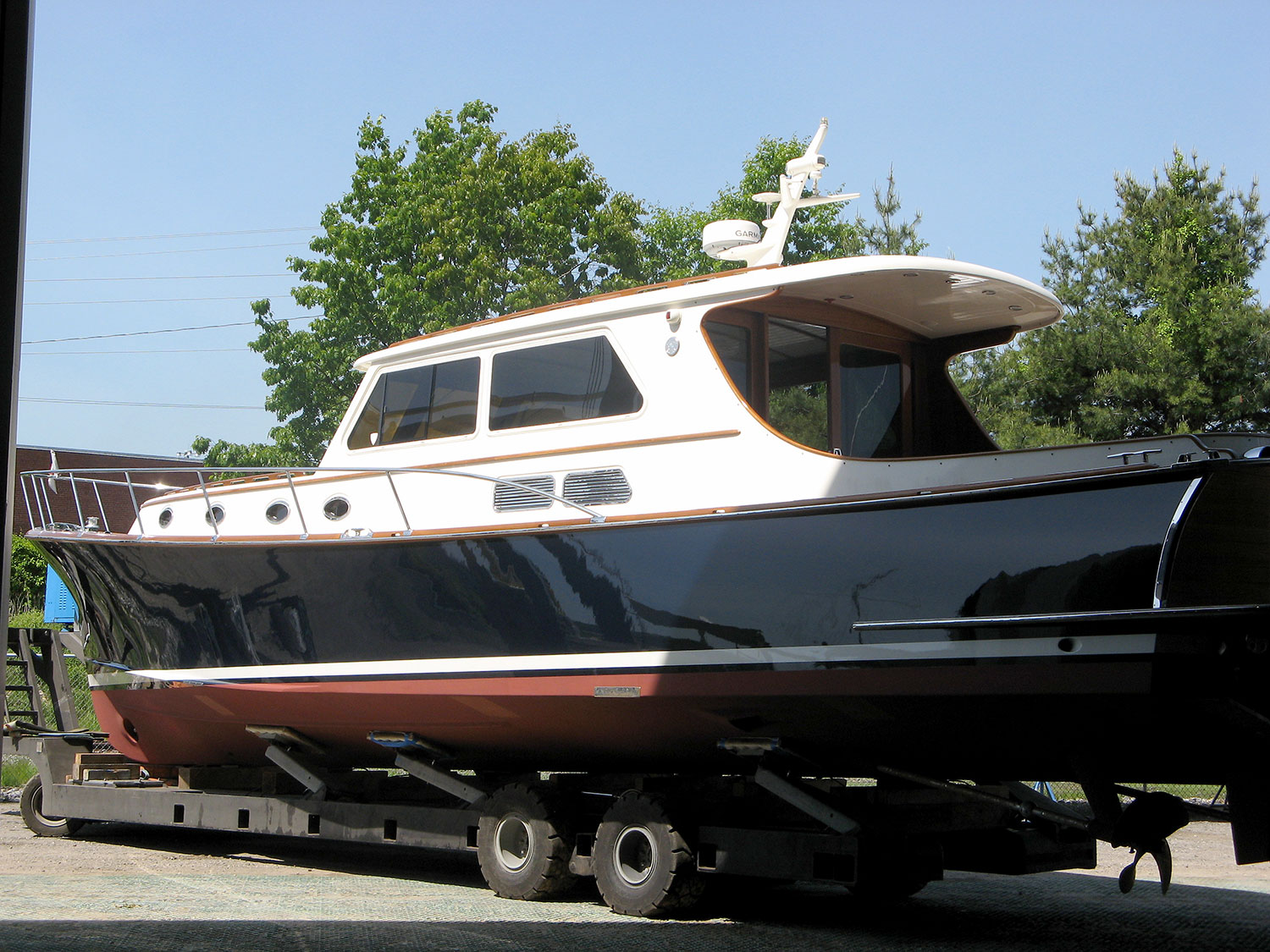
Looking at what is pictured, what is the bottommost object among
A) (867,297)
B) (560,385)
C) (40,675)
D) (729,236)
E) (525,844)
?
(525,844)

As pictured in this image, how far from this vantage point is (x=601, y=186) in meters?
25.4

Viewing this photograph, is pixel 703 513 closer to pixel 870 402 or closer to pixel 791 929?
pixel 870 402

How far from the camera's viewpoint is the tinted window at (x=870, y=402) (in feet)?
22.2

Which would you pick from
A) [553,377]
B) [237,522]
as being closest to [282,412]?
[237,522]

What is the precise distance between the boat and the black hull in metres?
0.02

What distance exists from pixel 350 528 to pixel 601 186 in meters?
19.0

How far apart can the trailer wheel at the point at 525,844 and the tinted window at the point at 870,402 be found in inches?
97.7

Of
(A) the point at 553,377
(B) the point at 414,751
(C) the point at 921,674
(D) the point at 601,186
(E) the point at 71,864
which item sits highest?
(D) the point at 601,186

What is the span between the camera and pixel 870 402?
273 inches

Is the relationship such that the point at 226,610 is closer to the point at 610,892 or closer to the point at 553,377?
the point at 553,377

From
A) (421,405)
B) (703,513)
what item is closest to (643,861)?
(703,513)

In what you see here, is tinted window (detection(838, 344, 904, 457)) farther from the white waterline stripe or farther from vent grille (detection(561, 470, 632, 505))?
the white waterline stripe

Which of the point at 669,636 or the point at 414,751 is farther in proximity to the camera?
the point at 414,751

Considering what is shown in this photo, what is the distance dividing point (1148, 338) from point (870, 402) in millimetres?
14097
